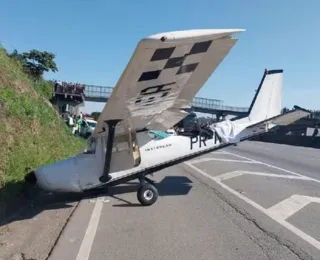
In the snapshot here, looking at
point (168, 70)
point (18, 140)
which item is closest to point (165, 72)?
point (168, 70)

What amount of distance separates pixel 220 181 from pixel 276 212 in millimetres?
3885

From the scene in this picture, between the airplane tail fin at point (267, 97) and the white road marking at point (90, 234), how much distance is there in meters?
5.38

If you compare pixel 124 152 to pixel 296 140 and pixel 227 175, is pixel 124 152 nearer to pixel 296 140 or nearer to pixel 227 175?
pixel 227 175

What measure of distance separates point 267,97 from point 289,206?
4.27 m

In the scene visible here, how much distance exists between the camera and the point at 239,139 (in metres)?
10.3

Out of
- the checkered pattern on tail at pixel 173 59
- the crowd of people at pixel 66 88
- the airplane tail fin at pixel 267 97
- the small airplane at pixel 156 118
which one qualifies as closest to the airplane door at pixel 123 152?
the small airplane at pixel 156 118

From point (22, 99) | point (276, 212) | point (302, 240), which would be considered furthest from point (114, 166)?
point (22, 99)

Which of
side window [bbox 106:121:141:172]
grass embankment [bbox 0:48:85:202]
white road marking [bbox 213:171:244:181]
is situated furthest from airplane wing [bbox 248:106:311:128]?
grass embankment [bbox 0:48:85:202]

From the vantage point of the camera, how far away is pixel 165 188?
988 cm

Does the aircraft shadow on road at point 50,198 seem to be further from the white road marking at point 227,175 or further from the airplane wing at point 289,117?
the airplane wing at point 289,117

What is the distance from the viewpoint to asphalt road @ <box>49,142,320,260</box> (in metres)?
4.99

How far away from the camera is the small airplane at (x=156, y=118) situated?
14.5ft

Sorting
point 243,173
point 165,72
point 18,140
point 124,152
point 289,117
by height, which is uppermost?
point 165,72

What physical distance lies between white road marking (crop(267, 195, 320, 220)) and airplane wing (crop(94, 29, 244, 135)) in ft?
8.92
